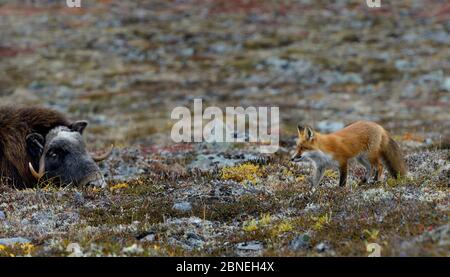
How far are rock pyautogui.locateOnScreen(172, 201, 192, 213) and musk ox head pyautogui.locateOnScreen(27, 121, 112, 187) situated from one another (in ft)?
8.33

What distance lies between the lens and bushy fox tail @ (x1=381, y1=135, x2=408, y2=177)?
12672 mm

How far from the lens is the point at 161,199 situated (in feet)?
41.5

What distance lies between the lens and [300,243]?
942 cm

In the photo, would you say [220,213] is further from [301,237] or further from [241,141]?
[241,141]

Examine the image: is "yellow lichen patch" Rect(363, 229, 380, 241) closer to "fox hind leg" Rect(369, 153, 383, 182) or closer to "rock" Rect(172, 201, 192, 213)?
"fox hind leg" Rect(369, 153, 383, 182)

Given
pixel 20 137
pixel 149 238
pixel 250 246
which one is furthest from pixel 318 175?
pixel 20 137

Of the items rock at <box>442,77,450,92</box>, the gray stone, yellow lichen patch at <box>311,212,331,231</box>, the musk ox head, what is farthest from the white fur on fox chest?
rock at <box>442,77,450,92</box>

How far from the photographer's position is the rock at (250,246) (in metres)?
9.73

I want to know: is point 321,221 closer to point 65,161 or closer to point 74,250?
point 74,250

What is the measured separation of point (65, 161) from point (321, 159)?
5.61 meters

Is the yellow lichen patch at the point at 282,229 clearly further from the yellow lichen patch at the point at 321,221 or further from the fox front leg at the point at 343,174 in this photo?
the fox front leg at the point at 343,174

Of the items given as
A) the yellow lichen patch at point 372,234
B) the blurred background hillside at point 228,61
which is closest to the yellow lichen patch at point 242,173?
the yellow lichen patch at point 372,234

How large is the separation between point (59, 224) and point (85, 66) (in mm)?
35235
